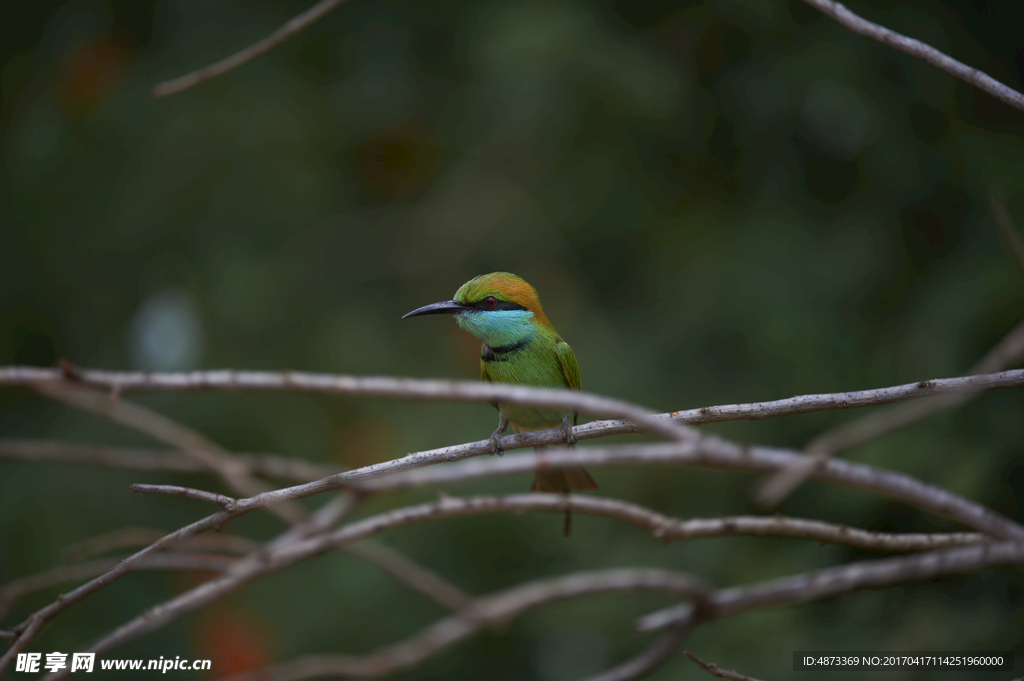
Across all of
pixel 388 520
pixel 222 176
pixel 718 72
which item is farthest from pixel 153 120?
pixel 388 520

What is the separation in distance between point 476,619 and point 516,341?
2309 millimetres

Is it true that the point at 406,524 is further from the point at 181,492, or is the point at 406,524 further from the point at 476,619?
the point at 181,492

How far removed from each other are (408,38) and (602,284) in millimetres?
1948

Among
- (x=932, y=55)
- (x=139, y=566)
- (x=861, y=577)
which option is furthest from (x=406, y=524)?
(x=932, y=55)

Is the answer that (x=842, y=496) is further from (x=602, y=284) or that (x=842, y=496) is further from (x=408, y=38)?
(x=408, y=38)

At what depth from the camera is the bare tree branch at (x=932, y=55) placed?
1.54 metres

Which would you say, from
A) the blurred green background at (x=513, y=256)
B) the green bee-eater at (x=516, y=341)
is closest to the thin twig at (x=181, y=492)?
the green bee-eater at (x=516, y=341)

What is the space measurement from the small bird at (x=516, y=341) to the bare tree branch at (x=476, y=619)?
6.72ft

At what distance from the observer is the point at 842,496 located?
2930 millimetres

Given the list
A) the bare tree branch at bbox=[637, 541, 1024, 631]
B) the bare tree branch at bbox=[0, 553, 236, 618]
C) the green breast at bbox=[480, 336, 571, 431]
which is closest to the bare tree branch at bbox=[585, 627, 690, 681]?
the bare tree branch at bbox=[637, 541, 1024, 631]

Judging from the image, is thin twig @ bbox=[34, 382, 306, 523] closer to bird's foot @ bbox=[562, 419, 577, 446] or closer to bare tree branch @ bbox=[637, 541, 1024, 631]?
bare tree branch @ bbox=[637, 541, 1024, 631]

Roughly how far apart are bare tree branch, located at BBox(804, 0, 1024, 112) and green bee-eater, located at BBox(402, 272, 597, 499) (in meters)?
1.66

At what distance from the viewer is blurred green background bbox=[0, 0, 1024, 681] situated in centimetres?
310

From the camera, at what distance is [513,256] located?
14.3 feet
